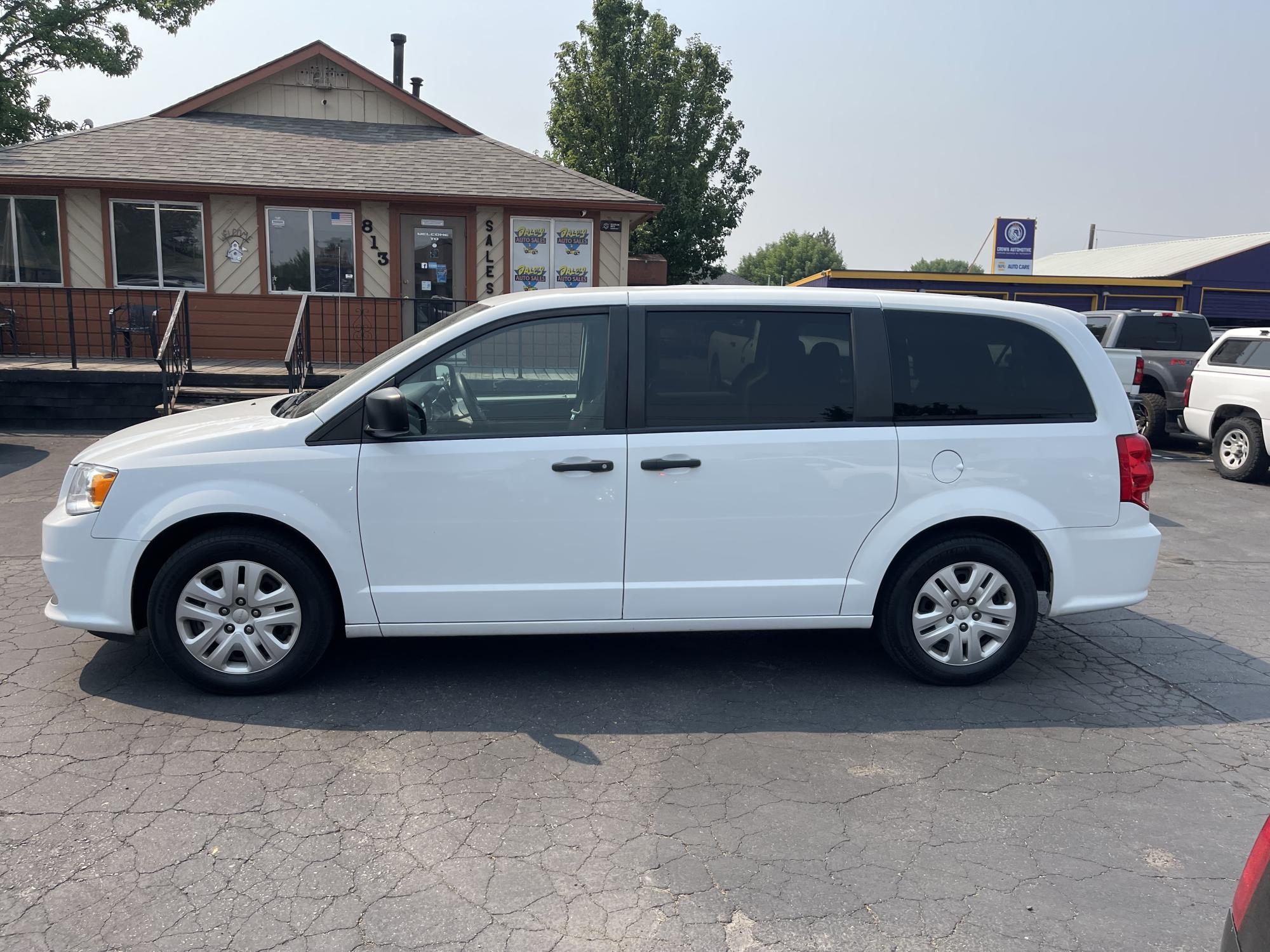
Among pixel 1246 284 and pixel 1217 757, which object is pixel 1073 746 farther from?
pixel 1246 284

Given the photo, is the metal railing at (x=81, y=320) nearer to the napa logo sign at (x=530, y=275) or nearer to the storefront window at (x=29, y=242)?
the storefront window at (x=29, y=242)

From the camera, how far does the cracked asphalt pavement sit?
284 centimetres

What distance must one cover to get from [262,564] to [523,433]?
1263mm

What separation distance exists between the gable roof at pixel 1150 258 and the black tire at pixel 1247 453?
60.7ft

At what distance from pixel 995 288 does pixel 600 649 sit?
20.5 m

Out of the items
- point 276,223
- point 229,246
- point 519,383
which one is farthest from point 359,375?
point 229,246

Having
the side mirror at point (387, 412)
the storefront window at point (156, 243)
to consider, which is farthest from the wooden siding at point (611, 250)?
the side mirror at point (387, 412)

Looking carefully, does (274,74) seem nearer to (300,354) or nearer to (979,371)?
(300,354)

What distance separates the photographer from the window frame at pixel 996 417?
4.48m

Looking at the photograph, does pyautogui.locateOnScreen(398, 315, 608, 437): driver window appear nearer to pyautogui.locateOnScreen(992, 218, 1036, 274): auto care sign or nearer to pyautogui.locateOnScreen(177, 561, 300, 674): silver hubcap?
pyautogui.locateOnScreen(177, 561, 300, 674): silver hubcap

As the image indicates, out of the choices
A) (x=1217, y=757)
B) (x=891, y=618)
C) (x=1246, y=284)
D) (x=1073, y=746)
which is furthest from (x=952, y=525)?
(x=1246, y=284)

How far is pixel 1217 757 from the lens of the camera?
4.02 metres

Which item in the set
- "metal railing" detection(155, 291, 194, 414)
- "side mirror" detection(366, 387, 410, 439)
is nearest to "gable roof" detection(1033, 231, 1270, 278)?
"metal railing" detection(155, 291, 194, 414)

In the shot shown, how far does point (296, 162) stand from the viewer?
50.5ft
